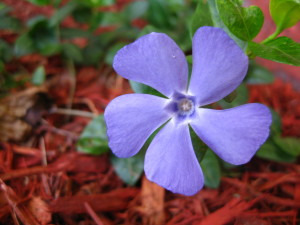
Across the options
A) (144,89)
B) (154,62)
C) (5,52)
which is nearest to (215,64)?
(154,62)

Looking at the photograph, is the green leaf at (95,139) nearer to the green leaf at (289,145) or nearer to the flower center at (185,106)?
the flower center at (185,106)

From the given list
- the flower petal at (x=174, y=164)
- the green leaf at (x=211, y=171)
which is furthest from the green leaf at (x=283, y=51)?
the green leaf at (x=211, y=171)

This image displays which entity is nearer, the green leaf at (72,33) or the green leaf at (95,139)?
the green leaf at (95,139)

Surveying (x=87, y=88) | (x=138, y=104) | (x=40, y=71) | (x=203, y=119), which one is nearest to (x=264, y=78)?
(x=203, y=119)

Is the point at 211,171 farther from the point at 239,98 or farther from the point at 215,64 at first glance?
the point at 215,64

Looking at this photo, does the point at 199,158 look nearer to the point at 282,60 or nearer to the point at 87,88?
the point at 282,60

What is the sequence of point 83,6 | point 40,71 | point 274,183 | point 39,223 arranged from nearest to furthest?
point 39,223 < point 274,183 < point 40,71 < point 83,6
